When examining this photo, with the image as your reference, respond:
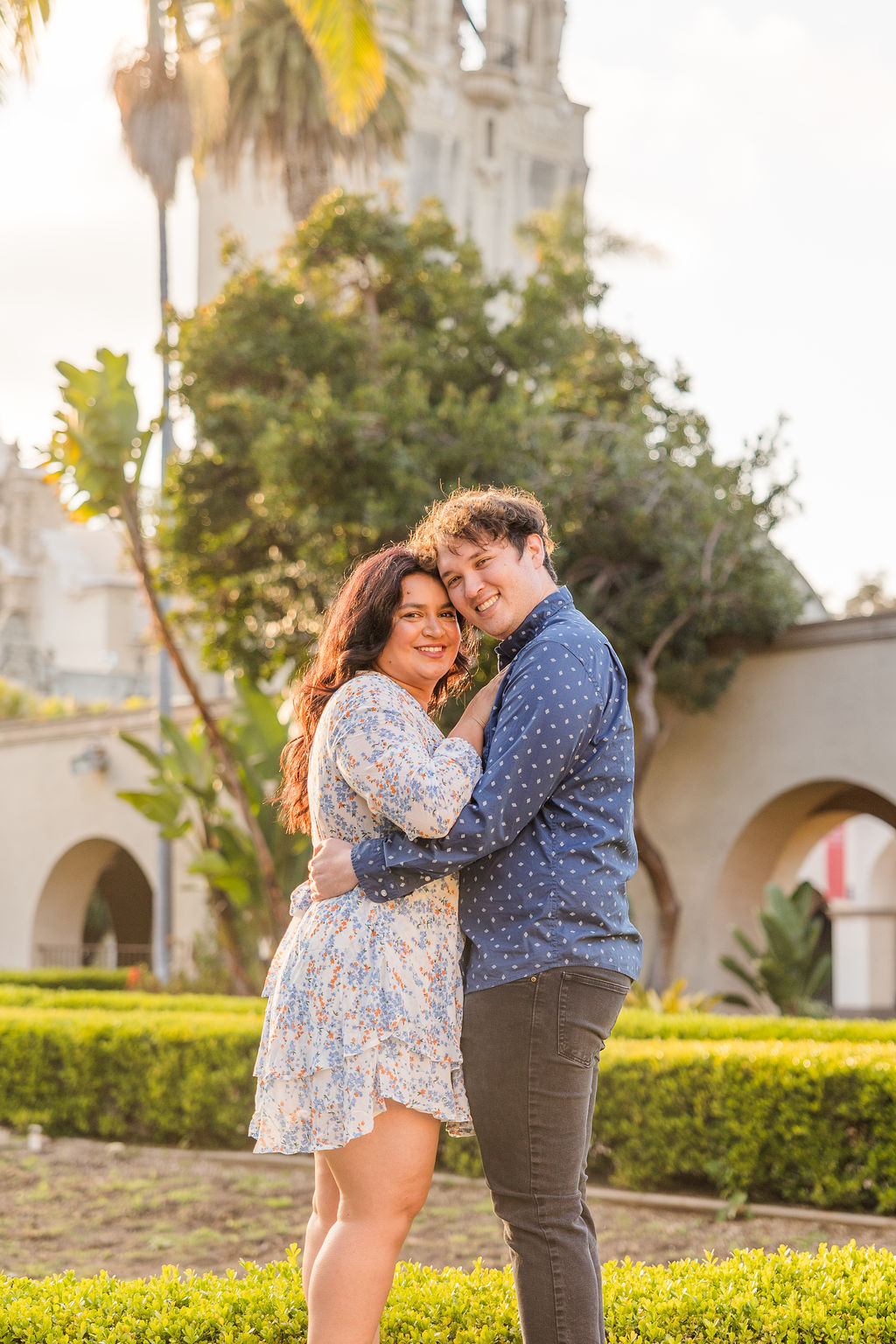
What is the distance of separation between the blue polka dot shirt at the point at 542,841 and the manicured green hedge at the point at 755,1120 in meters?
3.79

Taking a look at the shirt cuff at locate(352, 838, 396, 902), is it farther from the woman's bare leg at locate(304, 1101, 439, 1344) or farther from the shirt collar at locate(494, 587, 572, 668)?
the shirt collar at locate(494, 587, 572, 668)

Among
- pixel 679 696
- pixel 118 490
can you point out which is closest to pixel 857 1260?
pixel 118 490

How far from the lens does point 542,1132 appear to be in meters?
2.64

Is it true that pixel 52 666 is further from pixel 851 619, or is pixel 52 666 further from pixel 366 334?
pixel 851 619

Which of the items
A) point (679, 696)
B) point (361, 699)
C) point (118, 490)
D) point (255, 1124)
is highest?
point (118, 490)

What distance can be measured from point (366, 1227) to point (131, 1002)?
27.2 ft

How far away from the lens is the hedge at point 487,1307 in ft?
10.6

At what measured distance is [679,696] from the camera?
1354 centimetres

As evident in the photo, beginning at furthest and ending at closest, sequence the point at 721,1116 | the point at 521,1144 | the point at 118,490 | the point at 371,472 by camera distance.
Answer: the point at 371,472
the point at 118,490
the point at 721,1116
the point at 521,1144

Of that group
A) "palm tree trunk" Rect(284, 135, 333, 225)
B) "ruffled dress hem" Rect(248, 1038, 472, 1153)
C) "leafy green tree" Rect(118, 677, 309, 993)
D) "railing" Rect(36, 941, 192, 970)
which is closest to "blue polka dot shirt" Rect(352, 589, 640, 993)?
"ruffled dress hem" Rect(248, 1038, 472, 1153)

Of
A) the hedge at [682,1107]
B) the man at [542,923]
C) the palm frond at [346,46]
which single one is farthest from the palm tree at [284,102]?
the man at [542,923]

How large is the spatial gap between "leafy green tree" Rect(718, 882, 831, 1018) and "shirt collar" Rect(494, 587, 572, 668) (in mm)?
9028

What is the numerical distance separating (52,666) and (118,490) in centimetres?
2725

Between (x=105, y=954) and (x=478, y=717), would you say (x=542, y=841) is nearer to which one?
(x=478, y=717)
